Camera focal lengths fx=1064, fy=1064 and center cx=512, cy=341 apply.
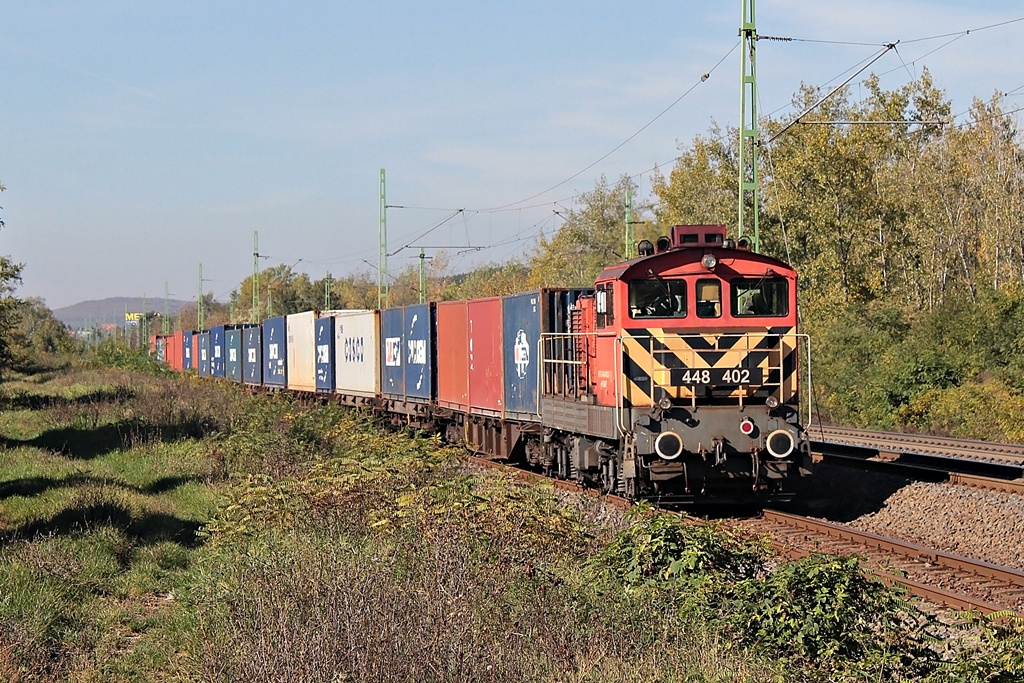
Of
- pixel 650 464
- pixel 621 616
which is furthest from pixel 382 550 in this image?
pixel 650 464

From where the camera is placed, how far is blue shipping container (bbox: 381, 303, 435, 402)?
23.6m

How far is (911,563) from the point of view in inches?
450

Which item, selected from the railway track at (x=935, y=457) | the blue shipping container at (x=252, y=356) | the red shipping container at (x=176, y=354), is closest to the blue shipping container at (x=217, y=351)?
the blue shipping container at (x=252, y=356)

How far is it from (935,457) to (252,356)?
101ft

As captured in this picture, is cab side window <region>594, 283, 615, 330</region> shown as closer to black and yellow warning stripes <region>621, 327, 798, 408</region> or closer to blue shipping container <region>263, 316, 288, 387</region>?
black and yellow warning stripes <region>621, 327, 798, 408</region>

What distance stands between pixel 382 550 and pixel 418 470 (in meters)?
2.68

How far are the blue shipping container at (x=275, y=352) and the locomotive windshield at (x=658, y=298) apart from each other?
2601 centimetres

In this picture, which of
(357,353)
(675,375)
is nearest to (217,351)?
(357,353)

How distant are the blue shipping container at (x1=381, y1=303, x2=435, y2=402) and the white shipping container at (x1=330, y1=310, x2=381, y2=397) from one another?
1.63ft

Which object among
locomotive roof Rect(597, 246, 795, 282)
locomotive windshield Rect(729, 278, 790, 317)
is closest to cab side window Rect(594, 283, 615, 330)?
locomotive roof Rect(597, 246, 795, 282)

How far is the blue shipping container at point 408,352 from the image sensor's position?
23625 mm

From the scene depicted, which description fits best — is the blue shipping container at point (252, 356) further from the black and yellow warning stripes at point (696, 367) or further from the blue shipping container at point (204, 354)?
the black and yellow warning stripes at point (696, 367)

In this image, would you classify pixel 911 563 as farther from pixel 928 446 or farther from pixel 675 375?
pixel 928 446

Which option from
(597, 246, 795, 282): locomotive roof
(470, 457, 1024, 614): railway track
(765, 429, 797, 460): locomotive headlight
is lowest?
(470, 457, 1024, 614): railway track
